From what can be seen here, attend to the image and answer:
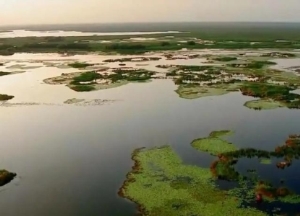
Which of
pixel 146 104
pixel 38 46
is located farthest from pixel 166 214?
pixel 38 46

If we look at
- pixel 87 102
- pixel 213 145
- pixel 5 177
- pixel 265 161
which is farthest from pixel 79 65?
A: pixel 265 161

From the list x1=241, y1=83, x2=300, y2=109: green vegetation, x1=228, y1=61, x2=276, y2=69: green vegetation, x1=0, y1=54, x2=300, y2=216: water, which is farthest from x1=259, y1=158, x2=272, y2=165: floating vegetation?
x1=228, y1=61, x2=276, y2=69: green vegetation

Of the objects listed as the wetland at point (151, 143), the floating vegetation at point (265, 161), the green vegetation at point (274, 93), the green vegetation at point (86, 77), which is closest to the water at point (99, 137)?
the wetland at point (151, 143)

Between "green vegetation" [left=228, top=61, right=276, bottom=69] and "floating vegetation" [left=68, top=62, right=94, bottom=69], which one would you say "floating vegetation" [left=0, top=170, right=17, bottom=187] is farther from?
"green vegetation" [left=228, top=61, right=276, bottom=69]

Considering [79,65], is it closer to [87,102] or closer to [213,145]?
[87,102]

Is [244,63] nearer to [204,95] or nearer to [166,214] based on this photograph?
[204,95]

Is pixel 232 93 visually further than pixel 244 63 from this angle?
No

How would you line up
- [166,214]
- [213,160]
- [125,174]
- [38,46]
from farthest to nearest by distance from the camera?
[38,46] → [213,160] → [125,174] → [166,214]
